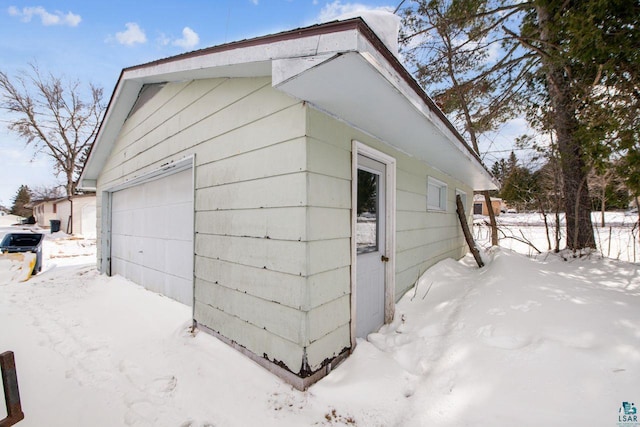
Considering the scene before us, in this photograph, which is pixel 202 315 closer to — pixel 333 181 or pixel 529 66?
pixel 333 181

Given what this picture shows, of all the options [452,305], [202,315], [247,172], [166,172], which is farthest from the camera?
[166,172]

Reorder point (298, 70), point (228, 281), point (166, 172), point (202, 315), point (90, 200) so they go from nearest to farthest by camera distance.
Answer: point (298, 70) → point (228, 281) → point (202, 315) → point (166, 172) → point (90, 200)

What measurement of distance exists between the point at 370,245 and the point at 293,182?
1.44 metres

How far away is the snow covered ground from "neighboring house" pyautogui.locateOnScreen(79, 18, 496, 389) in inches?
11.1

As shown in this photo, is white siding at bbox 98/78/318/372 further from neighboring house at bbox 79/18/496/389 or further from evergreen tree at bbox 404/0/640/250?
evergreen tree at bbox 404/0/640/250

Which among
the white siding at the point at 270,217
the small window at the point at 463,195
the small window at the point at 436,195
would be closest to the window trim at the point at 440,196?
the small window at the point at 436,195

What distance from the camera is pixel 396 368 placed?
241 cm

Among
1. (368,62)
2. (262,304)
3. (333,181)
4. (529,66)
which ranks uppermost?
(529,66)

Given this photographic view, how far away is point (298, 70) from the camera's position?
5.62 feet

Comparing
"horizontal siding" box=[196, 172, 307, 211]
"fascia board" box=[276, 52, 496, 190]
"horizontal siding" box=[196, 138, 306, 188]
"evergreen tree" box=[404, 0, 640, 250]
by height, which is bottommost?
"horizontal siding" box=[196, 172, 307, 211]

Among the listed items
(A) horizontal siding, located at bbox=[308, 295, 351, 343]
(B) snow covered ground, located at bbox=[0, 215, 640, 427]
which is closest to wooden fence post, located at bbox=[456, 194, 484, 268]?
(B) snow covered ground, located at bbox=[0, 215, 640, 427]

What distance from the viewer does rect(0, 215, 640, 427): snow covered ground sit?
1879 mm

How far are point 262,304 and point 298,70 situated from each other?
186cm

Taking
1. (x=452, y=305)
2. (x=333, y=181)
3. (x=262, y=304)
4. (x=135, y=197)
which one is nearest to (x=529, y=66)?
(x=452, y=305)
